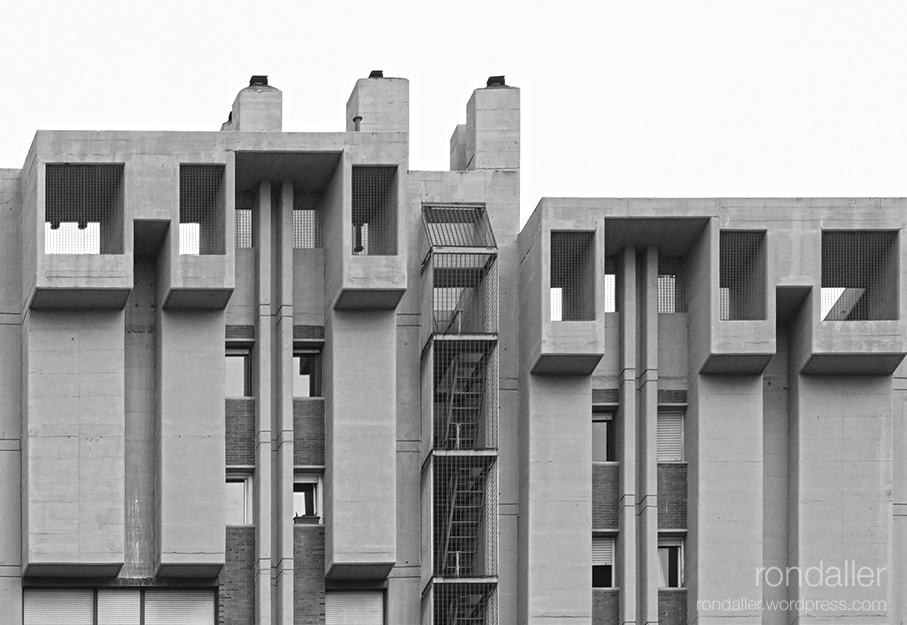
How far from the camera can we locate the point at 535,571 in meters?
71.8

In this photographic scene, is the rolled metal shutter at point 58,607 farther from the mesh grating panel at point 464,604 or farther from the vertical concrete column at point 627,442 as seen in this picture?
the vertical concrete column at point 627,442

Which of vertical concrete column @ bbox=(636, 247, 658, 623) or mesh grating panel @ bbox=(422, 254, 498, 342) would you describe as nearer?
vertical concrete column @ bbox=(636, 247, 658, 623)

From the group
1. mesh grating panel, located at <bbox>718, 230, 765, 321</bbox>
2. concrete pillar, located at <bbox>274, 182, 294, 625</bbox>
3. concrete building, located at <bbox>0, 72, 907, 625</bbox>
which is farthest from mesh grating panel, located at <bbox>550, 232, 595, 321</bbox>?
concrete pillar, located at <bbox>274, 182, 294, 625</bbox>

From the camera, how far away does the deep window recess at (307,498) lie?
7244 cm

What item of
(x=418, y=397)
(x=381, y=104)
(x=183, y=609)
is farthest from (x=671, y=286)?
(x=183, y=609)

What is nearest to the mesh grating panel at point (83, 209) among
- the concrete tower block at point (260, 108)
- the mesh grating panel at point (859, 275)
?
the concrete tower block at point (260, 108)

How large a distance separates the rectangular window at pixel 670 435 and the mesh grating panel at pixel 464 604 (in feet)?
19.0

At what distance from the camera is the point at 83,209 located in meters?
72.6

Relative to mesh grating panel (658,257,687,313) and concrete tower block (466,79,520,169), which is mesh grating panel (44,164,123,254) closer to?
concrete tower block (466,79,520,169)

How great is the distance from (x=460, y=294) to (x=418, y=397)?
287cm

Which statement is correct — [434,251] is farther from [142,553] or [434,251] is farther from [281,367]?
[142,553]

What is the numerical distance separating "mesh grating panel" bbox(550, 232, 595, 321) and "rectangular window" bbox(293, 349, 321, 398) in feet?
19.5

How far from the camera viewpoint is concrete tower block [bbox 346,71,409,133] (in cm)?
7512

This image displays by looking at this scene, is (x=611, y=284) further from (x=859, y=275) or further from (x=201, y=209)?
(x=201, y=209)
